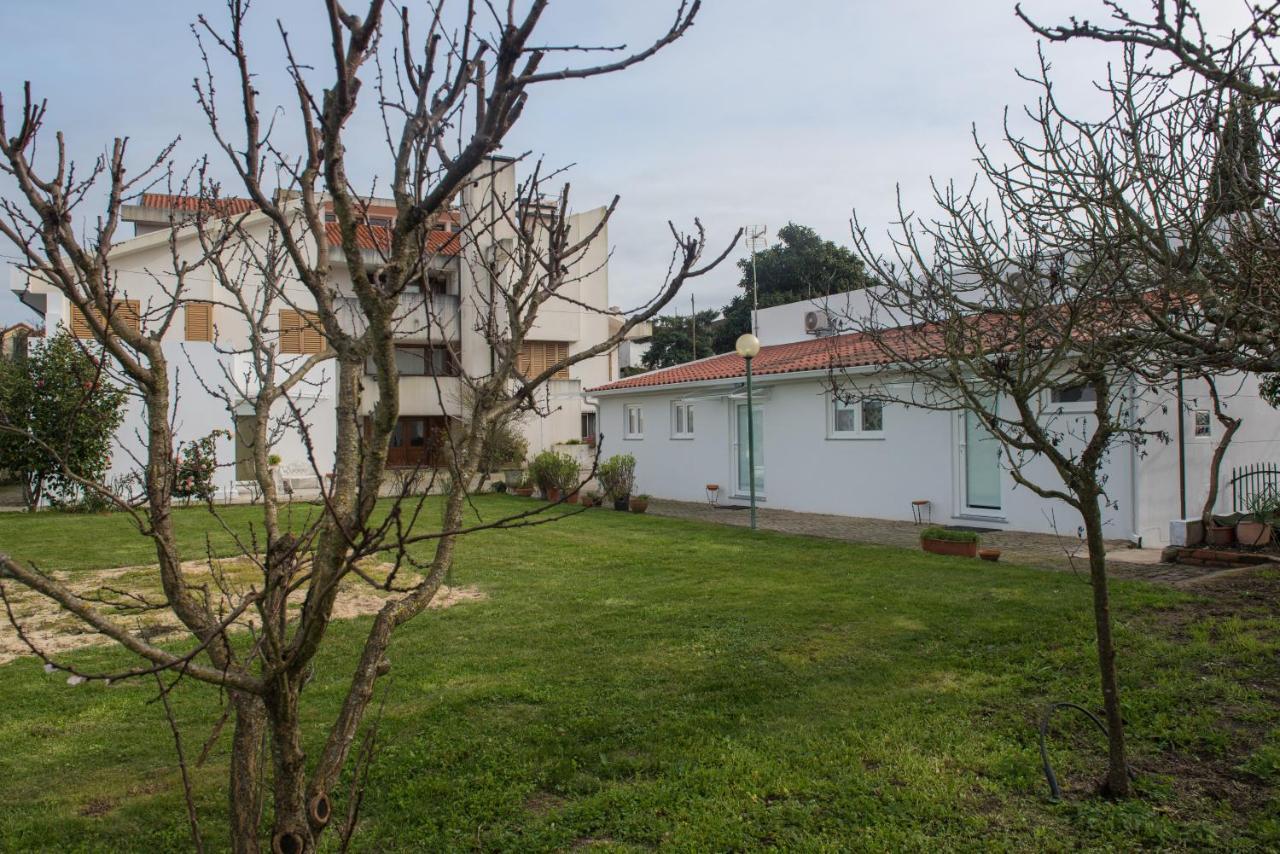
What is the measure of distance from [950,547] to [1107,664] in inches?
293

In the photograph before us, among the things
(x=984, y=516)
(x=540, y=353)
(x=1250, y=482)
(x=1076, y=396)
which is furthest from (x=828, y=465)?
(x=540, y=353)

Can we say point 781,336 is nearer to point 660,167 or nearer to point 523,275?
point 660,167

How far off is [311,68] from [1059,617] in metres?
7.46

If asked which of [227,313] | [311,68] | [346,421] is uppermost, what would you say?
[227,313]

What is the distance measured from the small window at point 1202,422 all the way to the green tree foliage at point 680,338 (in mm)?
33035

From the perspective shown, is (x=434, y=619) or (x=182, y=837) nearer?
(x=182, y=837)

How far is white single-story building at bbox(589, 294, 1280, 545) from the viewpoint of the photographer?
39.8ft

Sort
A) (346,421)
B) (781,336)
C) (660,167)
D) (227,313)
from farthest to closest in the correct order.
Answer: (227,313) → (781,336) → (660,167) → (346,421)

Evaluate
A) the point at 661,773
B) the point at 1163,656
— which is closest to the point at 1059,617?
the point at 1163,656

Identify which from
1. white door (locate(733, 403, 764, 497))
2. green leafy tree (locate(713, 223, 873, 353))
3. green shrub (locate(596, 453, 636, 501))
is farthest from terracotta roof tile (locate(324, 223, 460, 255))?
green leafy tree (locate(713, 223, 873, 353))

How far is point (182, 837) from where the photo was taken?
395cm

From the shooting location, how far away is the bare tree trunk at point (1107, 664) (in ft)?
13.4

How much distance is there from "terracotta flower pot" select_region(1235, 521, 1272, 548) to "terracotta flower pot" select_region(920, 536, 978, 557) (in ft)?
10.4

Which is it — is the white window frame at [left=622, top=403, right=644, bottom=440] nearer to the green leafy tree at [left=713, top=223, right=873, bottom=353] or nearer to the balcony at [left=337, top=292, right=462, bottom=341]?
the balcony at [left=337, top=292, right=462, bottom=341]
